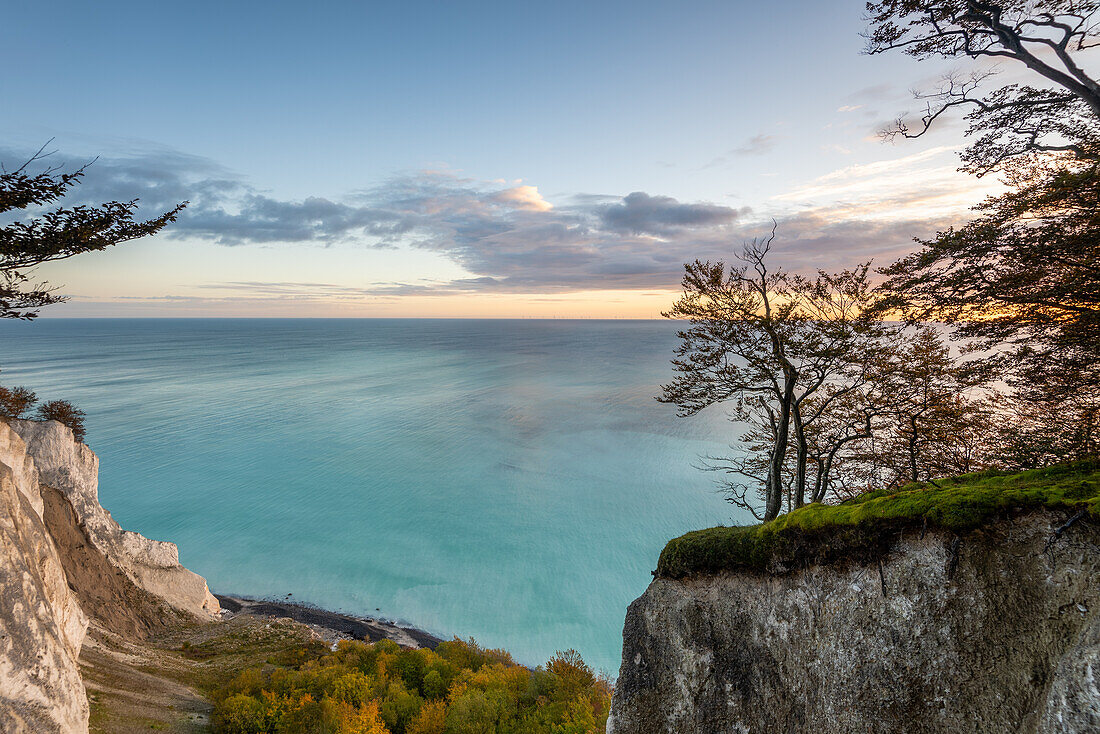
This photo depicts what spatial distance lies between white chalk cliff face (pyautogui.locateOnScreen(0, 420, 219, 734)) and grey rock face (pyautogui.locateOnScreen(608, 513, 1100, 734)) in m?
12.2

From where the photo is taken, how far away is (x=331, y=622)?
Result: 2411cm

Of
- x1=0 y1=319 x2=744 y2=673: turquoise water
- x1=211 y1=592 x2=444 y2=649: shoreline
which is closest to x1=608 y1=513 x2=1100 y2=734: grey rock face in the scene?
x1=0 y1=319 x2=744 y2=673: turquoise water

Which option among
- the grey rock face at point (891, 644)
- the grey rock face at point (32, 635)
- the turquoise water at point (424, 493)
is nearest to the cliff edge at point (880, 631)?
the grey rock face at point (891, 644)

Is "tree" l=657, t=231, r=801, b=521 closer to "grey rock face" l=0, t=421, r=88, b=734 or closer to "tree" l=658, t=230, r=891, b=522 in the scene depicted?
"tree" l=658, t=230, r=891, b=522

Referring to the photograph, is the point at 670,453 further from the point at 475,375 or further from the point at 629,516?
the point at 475,375

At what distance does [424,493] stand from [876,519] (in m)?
38.3

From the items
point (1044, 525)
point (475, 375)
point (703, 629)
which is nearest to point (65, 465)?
point (703, 629)

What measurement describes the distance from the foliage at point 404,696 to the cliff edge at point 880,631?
7.23m

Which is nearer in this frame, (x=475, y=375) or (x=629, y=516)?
(x=629, y=516)

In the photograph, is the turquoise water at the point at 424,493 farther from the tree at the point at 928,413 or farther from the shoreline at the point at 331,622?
the tree at the point at 928,413

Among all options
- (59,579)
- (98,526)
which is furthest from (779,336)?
(98,526)

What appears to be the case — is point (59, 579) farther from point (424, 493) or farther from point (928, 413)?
point (424, 493)

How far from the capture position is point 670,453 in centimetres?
4734

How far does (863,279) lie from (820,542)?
9.27 m
